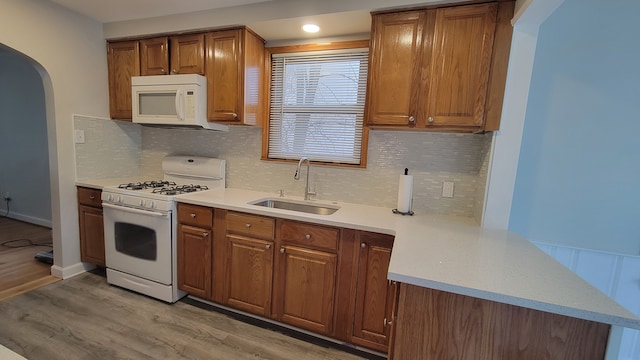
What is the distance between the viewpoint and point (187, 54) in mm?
2387

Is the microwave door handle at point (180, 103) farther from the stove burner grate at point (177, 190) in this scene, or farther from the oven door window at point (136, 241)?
the oven door window at point (136, 241)

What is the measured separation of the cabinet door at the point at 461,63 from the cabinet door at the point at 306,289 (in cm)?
122

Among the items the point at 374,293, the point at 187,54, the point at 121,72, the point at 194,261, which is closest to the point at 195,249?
the point at 194,261

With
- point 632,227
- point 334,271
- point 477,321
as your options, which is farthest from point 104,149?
point 632,227

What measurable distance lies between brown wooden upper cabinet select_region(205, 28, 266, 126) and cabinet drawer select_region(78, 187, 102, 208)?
51.3 inches

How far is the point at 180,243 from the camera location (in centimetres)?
220

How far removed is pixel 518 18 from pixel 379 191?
1361mm

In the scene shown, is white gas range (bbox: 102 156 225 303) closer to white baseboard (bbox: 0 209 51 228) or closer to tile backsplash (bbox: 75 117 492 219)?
tile backsplash (bbox: 75 117 492 219)

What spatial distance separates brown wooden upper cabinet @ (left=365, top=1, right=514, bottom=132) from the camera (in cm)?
162

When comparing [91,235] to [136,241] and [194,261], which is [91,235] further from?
[194,261]

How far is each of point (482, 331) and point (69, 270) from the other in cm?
336

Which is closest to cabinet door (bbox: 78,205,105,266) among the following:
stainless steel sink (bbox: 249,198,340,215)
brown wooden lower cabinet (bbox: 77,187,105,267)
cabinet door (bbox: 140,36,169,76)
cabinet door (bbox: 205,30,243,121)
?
brown wooden lower cabinet (bbox: 77,187,105,267)

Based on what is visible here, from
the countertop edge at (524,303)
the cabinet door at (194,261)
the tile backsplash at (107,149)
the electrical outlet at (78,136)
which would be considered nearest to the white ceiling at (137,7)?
the tile backsplash at (107,149)

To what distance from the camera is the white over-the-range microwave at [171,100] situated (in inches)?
91.1
